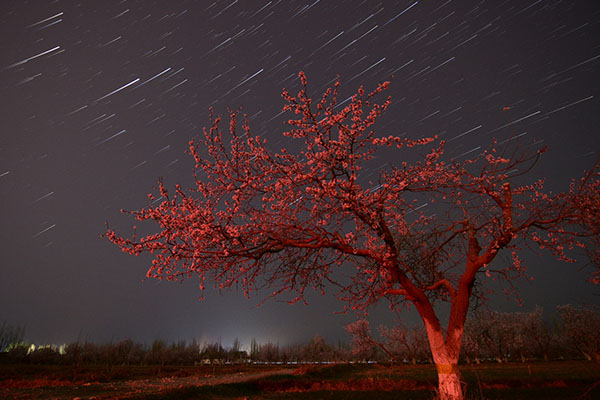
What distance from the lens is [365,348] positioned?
73.8 m

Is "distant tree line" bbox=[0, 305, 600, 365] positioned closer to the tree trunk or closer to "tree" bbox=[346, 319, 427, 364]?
"tree" bbox=[346, 319, 427, 364]

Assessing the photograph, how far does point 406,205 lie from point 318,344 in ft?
376

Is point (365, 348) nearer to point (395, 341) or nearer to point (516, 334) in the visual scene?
point (395, 341)

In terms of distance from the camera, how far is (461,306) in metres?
11.0

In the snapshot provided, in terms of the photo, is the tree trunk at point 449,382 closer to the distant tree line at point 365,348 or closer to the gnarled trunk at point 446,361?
the gnarled trunk at point 446,361

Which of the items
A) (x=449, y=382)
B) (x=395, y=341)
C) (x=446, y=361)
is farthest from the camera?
(x=395, y=341)

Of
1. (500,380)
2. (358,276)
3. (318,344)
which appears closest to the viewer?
(358,276)

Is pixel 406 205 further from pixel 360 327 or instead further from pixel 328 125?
pixel 360 327

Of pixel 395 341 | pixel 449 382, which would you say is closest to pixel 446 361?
pixel 449 382

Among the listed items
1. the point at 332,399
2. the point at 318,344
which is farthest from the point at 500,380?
the point at 318,344

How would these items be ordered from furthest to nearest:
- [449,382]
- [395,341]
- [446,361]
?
[395,341]
[446,361]
[449,382]

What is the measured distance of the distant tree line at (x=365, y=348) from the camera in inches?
2611

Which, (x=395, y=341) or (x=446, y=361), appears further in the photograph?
(x=395, y=341)

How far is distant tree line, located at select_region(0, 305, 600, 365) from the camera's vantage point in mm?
66312
